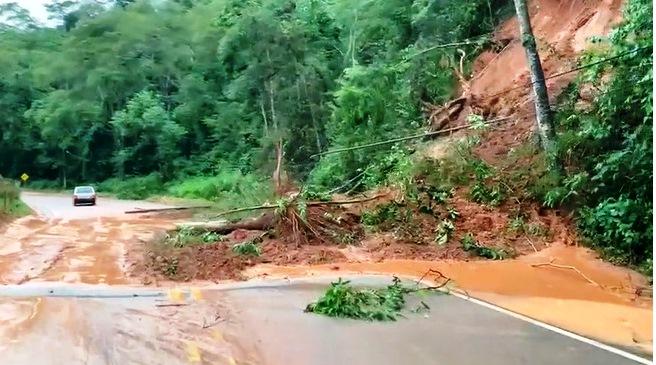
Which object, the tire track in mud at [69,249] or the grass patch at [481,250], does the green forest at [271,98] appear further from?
the tire track in mud at [69,249]

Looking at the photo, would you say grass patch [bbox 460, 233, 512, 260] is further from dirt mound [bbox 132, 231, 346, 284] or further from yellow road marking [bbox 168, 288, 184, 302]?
yellow road marking [bbox 168, 288, 184, 302]

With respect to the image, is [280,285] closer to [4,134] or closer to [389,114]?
[389,114]

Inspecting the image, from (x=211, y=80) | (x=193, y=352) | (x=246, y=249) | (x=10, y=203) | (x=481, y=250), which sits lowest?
(x=193, y=352)

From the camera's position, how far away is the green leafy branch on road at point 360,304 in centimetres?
922

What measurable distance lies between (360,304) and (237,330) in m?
1.95

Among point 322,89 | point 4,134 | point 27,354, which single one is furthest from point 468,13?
point 4,134

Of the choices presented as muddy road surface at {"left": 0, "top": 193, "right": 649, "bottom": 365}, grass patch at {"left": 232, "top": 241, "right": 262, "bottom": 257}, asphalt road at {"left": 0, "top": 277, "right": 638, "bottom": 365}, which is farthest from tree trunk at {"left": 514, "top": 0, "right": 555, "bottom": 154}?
grass patch at {"left": 232, "top": 241, "right": 262, "bottom": 257}

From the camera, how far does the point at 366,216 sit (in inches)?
638

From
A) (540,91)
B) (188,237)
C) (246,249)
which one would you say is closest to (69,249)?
(188,237)

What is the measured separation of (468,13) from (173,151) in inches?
1127

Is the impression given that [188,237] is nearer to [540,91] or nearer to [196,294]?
[196,294]

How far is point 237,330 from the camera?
843cm

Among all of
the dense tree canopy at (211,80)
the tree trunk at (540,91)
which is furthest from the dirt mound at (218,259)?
the dense tree canopy at (211,80)

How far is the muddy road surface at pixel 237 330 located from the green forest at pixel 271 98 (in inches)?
199
